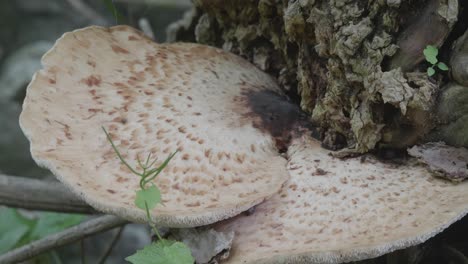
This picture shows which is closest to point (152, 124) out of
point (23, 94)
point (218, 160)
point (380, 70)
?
point (218, 160)

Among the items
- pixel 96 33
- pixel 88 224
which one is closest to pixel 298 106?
pixel 96 33

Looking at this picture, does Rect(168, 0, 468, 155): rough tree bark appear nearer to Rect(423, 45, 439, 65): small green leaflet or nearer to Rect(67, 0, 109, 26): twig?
Rect(423, 45, 439, 65): small green leaflet

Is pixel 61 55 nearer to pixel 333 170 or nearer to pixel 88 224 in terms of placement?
pixel 88 224

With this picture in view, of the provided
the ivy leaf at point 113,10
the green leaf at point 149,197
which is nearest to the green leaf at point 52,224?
the ivy leaf at point 113,10

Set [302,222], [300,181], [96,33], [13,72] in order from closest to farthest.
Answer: [302,222], [300,181], [96,33], [13,72]

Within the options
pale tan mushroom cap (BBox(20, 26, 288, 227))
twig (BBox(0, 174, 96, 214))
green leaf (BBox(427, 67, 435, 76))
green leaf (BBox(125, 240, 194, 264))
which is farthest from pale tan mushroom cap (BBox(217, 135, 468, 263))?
twig (BBox(0, 174, 96, 214))

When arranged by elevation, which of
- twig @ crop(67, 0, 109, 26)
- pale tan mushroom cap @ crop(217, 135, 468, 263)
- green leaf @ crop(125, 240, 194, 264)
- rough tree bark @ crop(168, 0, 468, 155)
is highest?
rough tree bark @ crop(168, 0, 468, 155)
